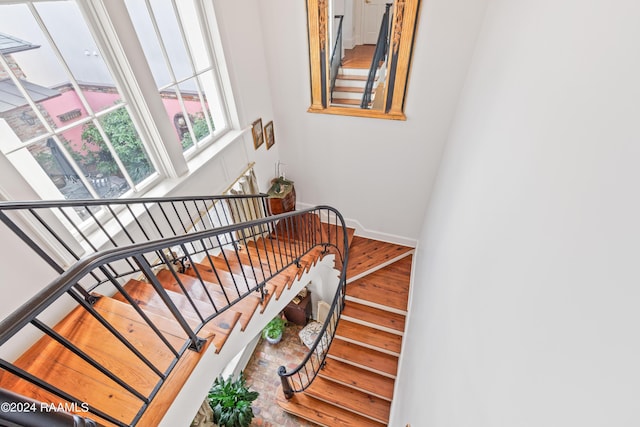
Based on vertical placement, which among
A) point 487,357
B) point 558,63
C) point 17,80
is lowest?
point 487,357

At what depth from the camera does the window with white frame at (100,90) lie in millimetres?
1636

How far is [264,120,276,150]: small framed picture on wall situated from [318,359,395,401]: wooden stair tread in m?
3.32

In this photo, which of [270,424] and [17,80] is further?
[270,424]

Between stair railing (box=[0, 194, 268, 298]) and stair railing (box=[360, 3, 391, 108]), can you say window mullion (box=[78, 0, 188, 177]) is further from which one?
stair railing (box=[360, 3, 391, 108])

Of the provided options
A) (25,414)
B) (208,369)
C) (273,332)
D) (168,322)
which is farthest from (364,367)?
(25,414)

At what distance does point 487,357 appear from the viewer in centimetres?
113

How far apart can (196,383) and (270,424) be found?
322 centimetres

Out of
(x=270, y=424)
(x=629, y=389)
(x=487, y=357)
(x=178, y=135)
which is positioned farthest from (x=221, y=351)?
(x=270, y=424)

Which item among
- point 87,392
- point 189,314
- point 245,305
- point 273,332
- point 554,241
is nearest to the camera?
point 554,241

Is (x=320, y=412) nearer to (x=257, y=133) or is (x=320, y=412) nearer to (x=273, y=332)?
(x=273, y=332)

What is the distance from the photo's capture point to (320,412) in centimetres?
379

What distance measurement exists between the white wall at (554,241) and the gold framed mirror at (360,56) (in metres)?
1.52

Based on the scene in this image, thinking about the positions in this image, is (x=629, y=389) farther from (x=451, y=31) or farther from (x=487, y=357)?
(x=451, y=31)

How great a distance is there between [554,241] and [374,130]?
3.31 metres
